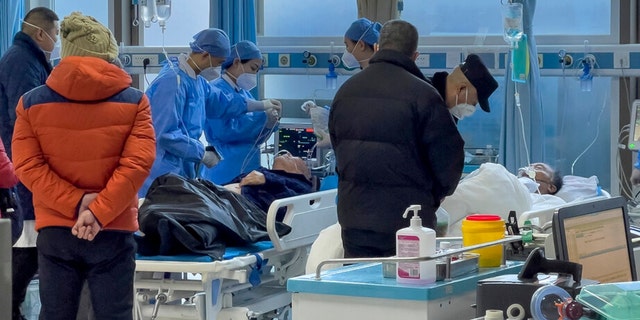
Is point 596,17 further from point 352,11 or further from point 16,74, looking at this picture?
point 16,74

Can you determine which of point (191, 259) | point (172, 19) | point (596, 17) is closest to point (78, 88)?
point (191, 259)

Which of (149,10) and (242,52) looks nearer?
(242,52)

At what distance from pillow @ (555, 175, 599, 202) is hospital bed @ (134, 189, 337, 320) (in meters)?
1.23

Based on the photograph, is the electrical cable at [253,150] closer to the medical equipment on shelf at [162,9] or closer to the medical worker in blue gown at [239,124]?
the medical worker in blue gown at [239,124]

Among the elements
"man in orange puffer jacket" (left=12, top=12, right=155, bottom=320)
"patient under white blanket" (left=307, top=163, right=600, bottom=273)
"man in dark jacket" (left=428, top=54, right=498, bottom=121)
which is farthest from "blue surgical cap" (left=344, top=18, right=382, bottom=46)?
"man in orange puffer jacket" (left=12, top=12, right=155, bottom=320)

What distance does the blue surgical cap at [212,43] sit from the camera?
5.57 m

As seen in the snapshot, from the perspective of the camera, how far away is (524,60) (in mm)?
5723

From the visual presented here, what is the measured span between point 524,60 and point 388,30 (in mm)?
2272

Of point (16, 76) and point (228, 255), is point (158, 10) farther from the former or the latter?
point (228, 255)

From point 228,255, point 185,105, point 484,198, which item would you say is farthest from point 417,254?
point 185,105

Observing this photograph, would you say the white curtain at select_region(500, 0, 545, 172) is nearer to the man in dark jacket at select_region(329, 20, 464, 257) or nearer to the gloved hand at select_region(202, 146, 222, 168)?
the gloved hand at select_region(202, 146, 222, 168)

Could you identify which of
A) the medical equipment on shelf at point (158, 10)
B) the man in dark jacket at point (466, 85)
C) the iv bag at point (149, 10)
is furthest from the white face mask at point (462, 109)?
the iv bag at point (149, 10)

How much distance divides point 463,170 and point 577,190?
27.2 inches

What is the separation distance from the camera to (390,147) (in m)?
3.52
